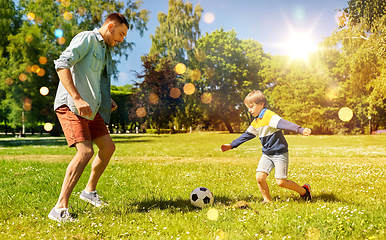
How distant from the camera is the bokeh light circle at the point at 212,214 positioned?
12.1 feet

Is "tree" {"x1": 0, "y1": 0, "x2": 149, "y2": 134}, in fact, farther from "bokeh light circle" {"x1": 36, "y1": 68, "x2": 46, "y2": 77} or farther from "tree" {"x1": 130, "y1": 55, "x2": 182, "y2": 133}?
"tree" {"x1": 130, "y1": 55, "x2": 182, "y2": 133}

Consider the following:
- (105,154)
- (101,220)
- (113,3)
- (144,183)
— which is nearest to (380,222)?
(101,220)

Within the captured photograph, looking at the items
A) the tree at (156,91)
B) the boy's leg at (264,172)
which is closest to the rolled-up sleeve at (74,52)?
the boy's leg at (264,172)

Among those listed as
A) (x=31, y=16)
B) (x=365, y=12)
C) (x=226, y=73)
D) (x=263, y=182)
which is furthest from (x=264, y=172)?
(x=226, y=73)

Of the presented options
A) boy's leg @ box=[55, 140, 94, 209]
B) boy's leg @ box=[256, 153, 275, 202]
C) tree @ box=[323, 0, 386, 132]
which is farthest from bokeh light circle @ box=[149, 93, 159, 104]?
boy's leg @ box=[55, 140, 94, 209]

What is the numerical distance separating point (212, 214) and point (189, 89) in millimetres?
34193

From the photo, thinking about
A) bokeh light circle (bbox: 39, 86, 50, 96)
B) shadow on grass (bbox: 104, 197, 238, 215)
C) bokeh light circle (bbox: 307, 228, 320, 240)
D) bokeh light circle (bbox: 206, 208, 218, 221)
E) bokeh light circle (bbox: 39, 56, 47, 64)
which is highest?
bokeh light circle (bbox: 39, 56, 47, 64)

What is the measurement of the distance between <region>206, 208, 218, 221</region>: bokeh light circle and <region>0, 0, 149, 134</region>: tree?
78.5ft

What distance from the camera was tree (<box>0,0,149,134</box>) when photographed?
23.1m

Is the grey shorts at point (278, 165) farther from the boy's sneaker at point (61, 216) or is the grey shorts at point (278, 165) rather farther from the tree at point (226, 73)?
the tree at point (226, 73)

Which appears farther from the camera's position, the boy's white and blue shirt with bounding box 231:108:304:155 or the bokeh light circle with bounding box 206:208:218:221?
the boy's white and blue shirt with bounding box 231:108:304:155

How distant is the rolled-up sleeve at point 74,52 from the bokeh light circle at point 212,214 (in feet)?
8.92

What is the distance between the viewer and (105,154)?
4328mm

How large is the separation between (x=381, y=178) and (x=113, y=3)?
28120mm
